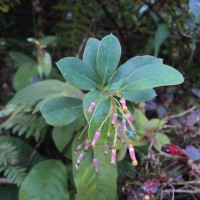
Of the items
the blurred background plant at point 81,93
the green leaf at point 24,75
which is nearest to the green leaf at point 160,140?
the blurred background plant at point 81,93

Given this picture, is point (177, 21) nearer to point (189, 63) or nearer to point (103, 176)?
point (189, 63)

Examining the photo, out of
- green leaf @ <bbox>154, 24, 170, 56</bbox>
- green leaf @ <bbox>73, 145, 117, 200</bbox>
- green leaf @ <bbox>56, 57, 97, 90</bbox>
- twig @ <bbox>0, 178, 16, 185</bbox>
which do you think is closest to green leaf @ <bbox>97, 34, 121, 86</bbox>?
green leaf @ <bbox>56, 57, 97, 90</bbox>

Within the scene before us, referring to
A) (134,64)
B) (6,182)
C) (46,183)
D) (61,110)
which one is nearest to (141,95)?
(134,64)

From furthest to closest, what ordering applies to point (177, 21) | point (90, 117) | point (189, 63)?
point (189, 63) < point (177, 21) < point (90, 117)

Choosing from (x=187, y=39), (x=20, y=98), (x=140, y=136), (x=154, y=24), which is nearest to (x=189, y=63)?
(x=187, y=39)

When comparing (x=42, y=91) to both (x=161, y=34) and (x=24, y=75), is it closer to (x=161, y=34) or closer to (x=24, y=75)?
(x=24, y=75)
